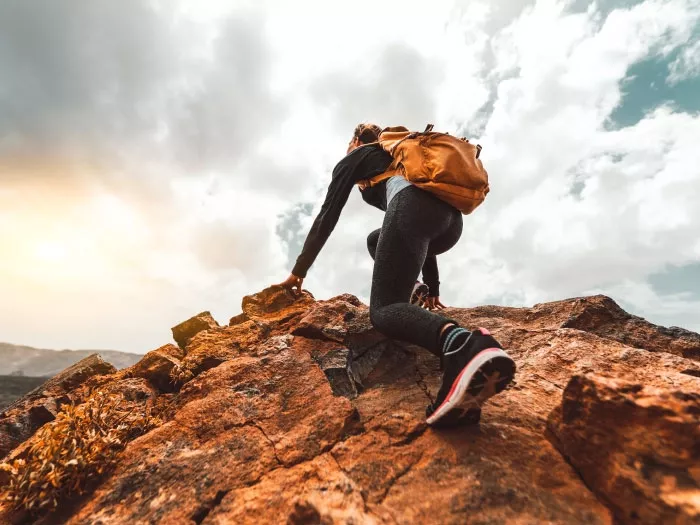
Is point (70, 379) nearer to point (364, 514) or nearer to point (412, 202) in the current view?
point (364, 514)

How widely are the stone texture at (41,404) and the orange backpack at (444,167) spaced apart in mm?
4938

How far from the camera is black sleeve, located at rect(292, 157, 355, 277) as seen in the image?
338 centimetres

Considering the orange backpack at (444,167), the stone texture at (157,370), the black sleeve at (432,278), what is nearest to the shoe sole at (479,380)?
the orange backpack at (444,167)

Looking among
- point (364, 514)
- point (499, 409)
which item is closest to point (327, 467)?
point (364, 514)

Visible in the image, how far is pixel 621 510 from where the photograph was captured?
1.63 metres

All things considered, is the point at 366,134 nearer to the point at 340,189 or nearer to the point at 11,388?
the point at 340,189

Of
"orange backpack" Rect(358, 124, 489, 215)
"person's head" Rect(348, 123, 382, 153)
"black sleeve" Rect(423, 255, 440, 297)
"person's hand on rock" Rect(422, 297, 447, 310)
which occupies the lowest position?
"person's hand on rock" Rect(422, 297, 447, 310)

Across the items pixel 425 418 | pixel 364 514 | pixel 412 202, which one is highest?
pixel 412 202

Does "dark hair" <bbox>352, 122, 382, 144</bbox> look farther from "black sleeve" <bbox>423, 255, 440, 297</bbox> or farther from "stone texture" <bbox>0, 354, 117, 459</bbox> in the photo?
"stone texture" <bbox>0, 354, 117, 459</bbox>

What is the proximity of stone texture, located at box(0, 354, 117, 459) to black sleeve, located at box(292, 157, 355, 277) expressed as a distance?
11.7 ft

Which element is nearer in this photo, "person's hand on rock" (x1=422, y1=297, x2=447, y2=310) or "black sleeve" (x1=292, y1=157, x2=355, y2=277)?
"black sleeve" (x1=292, y1=157, x2=355, y2=277)


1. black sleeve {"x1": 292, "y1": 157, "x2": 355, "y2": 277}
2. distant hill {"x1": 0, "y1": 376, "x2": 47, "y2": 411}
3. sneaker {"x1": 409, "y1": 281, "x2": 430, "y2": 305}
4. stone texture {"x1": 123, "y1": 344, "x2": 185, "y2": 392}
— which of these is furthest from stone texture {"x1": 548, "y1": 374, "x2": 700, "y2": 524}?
distant hill {"x1": 0, "y1": 376, "x2": 47, "y2": 411}

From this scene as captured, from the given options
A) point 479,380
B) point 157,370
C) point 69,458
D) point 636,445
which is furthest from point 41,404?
point 636,445

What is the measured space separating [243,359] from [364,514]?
243cm
